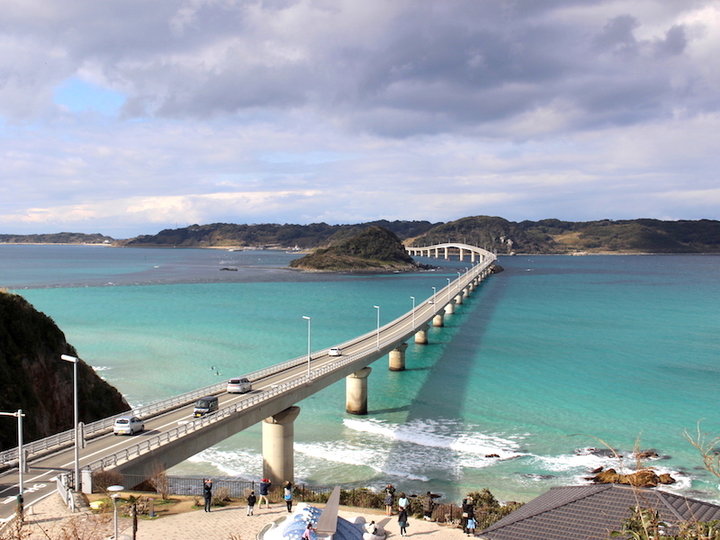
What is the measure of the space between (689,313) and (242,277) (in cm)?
12841

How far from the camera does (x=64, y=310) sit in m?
108

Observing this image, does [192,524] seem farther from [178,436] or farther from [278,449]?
[278,449]

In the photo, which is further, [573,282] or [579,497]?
[573,282]

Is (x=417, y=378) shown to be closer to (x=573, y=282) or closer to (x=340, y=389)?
(x=340, y=389)

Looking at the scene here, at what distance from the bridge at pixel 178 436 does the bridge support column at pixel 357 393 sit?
0.27 ft

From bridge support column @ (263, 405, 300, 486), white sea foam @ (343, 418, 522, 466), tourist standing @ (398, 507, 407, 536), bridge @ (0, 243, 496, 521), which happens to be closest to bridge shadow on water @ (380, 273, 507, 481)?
white sea foam @ (343, 418, 522, 466)

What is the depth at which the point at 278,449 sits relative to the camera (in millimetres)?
33500

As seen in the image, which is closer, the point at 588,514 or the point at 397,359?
the point at 588,514

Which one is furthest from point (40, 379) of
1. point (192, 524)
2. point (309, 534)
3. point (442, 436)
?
point (309, 534)

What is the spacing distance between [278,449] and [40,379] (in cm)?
1754

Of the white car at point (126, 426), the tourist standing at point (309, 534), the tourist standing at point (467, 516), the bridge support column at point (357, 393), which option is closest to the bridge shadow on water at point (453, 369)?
the bridge support column at point (357, 393)

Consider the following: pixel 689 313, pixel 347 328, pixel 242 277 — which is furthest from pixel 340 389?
pixel 242 277

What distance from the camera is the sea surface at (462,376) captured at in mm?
36875

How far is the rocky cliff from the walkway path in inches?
604
